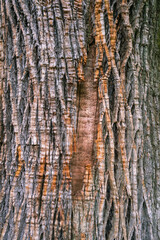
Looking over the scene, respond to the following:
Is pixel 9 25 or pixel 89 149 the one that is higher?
pixel 9 25

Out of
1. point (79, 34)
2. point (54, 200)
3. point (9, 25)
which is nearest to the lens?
point (54, 200)

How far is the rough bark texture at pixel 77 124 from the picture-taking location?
2.01 meters

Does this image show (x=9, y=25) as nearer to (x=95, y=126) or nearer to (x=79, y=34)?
(x=79, y=34)

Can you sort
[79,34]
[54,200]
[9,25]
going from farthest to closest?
[9,25], [79,34], [54,200]

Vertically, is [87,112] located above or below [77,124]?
above

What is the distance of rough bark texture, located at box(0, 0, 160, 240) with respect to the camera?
201 cm

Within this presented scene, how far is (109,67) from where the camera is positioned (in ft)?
6.86

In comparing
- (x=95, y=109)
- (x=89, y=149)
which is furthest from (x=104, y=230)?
(x=95, y=109)

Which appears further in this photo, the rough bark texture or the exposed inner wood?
the exposed inner wood

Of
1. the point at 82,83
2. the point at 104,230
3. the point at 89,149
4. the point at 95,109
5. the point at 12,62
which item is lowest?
the point at 104,230

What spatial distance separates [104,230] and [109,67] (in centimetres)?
131

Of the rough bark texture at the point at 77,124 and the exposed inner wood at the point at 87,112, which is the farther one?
the exposed inner wood at the point at 87,112

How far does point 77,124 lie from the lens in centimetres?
215

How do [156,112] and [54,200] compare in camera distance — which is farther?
[156,112]
